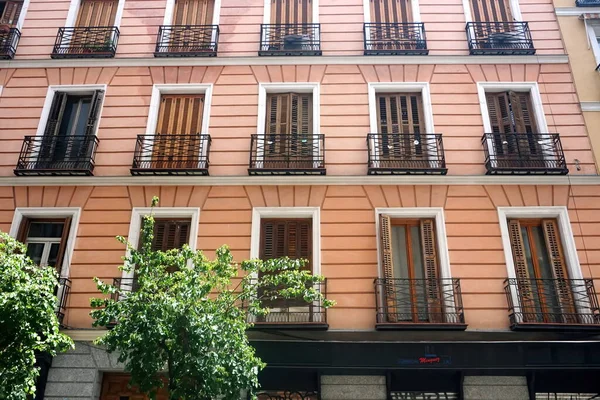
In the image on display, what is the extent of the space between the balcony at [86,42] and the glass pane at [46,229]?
16.4 feet

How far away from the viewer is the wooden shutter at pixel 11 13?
15.6 meters

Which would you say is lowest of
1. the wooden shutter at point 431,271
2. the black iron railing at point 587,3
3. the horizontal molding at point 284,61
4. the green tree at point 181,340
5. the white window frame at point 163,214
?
the green tree at point 181,340

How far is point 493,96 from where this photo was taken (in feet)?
46.0

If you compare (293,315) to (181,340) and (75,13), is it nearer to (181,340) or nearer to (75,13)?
(181,340)

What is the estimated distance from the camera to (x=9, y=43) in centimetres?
1496

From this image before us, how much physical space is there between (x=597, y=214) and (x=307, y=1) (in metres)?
9.93

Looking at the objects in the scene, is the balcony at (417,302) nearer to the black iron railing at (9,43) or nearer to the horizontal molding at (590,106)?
the horizontal molding at (590,106)

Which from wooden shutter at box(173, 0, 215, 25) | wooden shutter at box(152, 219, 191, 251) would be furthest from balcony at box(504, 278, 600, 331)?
wooden shutter at box(173, 0, 215, 25)

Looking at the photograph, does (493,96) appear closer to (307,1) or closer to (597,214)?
(597,214)

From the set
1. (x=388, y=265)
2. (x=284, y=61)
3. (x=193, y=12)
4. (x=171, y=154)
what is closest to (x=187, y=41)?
(x=193, y=12)

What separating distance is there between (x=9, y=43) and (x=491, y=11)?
14171mm

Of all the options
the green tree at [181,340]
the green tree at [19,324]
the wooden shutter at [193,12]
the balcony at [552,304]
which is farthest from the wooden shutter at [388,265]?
the wooden shutter at [193,12]

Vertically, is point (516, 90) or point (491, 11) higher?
point (491, 11)

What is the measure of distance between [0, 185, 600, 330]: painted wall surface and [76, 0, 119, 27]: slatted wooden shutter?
5587 mm
